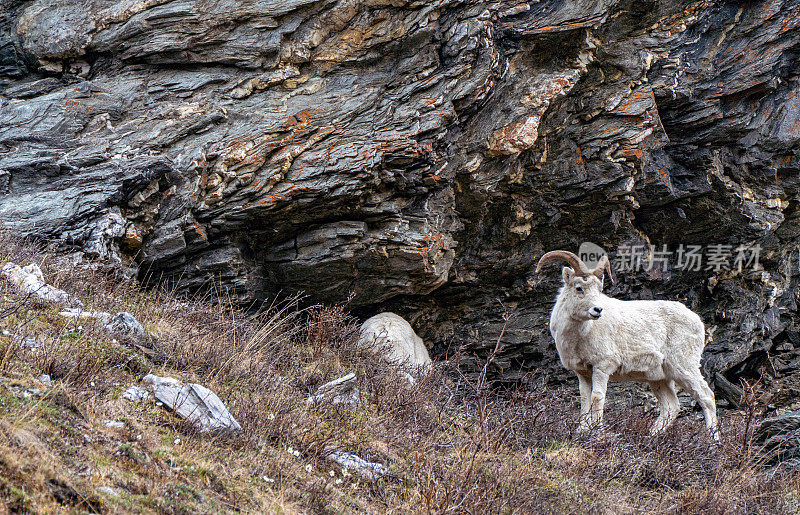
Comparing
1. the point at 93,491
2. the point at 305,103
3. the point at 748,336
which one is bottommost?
the point at 748,336

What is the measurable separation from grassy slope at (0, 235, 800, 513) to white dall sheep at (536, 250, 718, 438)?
859 mm

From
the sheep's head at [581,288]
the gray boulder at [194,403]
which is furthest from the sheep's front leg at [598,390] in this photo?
the gray boulder at [194,403]

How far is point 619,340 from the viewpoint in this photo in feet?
29.6

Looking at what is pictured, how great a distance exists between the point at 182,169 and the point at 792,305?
11.9 m

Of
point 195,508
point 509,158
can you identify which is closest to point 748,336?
point 509,158

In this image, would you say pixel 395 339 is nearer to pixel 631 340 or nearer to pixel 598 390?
pixel 598 390

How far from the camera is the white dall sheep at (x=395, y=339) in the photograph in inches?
384

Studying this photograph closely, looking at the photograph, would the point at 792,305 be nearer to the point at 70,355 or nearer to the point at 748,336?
the point at 748,336

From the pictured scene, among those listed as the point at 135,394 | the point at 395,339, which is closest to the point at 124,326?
the point at 135,394

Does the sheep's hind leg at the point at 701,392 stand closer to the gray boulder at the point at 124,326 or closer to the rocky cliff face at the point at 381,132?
the rocky cliff face at the point at 381,132

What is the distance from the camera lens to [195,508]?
4164 millimetres

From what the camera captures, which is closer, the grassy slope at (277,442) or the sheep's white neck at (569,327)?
the grassy slope at (277,442)

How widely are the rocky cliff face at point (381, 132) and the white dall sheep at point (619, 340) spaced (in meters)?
1.70

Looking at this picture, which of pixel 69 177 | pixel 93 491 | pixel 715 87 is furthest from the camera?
pixel 715 87
